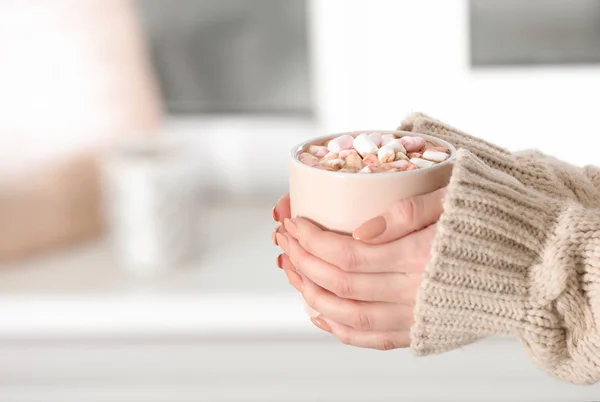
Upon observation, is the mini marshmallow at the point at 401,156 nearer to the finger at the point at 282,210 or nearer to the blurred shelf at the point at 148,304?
the finger at the point at 282,210

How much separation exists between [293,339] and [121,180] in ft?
1.23

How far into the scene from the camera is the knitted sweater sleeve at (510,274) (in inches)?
19.8

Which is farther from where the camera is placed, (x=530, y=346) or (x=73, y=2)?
(x=73, y=2)

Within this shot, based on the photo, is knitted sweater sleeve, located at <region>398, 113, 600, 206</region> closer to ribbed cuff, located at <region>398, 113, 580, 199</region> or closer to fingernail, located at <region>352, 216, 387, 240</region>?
ribbed cuff, located at <region>398, 113, 580, 199</region>

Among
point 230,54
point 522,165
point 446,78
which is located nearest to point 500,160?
point 522,165

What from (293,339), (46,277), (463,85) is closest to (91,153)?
(46,277)

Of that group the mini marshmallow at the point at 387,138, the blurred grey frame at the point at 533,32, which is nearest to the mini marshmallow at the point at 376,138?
the mini marshmallow at the point at 387,138

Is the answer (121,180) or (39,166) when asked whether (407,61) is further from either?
(39,166)

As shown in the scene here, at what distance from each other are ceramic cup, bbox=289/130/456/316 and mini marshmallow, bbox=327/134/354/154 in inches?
1.1

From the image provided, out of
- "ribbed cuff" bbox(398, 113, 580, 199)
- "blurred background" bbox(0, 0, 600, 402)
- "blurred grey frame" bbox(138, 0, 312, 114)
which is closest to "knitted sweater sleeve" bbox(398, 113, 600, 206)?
"ribbed cuff" bbox(398, 113, 580, 199)

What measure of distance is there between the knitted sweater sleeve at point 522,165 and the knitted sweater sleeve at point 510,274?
5 cm

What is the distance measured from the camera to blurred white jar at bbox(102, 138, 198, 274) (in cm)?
119

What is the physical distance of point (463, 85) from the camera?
49.6 inches

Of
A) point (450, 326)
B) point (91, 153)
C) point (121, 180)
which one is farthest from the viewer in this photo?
point (91, 153)
